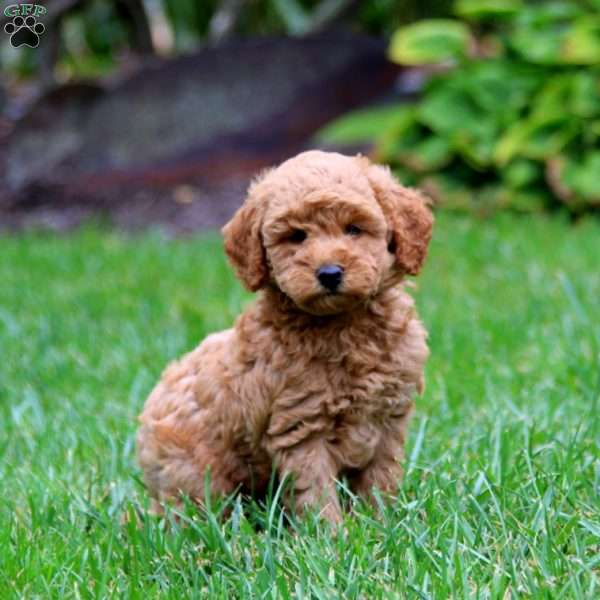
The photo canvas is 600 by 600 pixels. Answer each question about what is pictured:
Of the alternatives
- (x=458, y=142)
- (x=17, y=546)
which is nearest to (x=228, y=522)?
(x=17, y=546)

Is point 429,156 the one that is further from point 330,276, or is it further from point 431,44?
point 330,276

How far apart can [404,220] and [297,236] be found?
33 cm

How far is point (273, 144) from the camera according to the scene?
11.7 m

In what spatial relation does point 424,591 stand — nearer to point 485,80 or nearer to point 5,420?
point 5,420

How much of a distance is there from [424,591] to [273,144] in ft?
30.0

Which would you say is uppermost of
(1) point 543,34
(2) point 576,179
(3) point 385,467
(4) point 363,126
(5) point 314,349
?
(5) point 314,349

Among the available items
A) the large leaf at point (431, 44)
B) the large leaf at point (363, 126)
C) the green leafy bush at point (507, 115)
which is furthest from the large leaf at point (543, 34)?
the large leaf at point (363, 126)

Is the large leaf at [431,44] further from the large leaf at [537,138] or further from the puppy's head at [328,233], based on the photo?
the puppy's head at [328,233]

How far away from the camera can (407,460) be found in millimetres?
3771

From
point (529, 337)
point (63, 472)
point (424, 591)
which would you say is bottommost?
point (529, 337)

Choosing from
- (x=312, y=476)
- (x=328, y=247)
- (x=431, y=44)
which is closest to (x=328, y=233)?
(x=328, y=247)

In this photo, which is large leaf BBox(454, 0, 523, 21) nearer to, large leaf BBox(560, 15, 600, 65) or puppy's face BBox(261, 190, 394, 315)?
large leaf BBox(560, 15, 600, 65)

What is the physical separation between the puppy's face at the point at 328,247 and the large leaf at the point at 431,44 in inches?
279

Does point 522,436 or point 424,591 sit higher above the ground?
point 424,591
